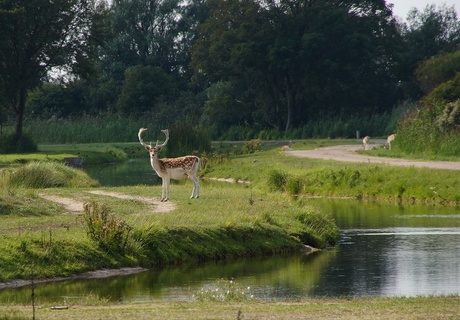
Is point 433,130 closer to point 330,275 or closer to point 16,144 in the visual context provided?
point 330,275

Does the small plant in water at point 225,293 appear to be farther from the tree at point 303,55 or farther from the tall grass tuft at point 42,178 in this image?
the tree at point 303,55

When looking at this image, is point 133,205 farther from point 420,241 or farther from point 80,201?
point 420,241

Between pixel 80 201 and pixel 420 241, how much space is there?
31.9 feet

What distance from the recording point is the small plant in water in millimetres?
15945

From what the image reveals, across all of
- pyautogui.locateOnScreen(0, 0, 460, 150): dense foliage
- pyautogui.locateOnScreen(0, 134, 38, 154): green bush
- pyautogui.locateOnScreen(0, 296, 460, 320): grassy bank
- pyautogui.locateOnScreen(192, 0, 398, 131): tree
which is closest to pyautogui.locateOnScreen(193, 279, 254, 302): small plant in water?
pyautogui.locateOnScreen(0, 296, 460, 320): grassy bank

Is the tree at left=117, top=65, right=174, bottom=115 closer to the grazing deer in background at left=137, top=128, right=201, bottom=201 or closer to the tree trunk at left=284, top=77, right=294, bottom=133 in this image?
the tree trunk at left=284, top=77, right=294, bottom=133

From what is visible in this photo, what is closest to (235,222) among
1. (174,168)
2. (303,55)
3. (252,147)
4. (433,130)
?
(174,168)

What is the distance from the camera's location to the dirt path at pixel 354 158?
39031mm

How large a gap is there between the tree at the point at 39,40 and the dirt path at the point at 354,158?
64.2 feet

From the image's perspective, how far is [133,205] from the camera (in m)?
Result: 26.5

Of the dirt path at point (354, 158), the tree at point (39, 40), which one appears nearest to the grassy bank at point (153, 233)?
the dirt path at point (354, 158)

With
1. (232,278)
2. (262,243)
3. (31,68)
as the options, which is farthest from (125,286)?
(31,68)

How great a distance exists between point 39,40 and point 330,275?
47064mm

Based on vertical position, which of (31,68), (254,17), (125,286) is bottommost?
(125,286)
